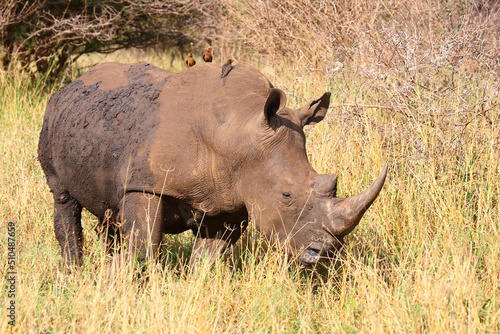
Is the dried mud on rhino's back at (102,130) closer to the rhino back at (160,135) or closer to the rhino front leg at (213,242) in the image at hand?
the rhino back at (160,135)

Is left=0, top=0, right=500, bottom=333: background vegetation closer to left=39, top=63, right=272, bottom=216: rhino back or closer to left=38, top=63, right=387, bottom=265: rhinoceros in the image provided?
left=38, top=63, right=387, bottom=265: rhinoceros

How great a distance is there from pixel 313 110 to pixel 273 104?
56cm

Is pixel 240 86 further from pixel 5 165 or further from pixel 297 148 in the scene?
pixel 5 165

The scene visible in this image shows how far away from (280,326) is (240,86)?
1.56 meters

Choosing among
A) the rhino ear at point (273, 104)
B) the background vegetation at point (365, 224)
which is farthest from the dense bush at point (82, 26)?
the rhino ear at point (273, 104)

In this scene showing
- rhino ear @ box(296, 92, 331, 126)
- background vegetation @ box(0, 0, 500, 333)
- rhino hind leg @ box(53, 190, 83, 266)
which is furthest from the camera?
rhino hind leg @ box(53, 190, 83, 266)

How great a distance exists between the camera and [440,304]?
3.60m

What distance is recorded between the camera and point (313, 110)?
15.0ft

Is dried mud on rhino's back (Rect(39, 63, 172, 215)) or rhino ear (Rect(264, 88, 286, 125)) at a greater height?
rhino ear (Rect(264, 88, 286, 125))

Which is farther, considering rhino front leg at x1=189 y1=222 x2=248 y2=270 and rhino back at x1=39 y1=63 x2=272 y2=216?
rhino front leg at x1=189 y1=222 x2=248 y2=270

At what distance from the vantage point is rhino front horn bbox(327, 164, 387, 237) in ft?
12.8

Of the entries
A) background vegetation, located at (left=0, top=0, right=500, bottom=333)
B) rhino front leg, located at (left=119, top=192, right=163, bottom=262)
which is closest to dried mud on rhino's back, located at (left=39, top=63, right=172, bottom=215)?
rhino front leg, located at (left=119, top=192, right=163, bottom=262)

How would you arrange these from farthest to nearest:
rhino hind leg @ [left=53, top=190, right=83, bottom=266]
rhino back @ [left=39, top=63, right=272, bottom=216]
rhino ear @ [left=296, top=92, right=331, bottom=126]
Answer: rhino hind leg @ [left=53, top=190, right=83, bottom=266] < rhino ear @ [left=296, top=92, right=331, bottom=126] < rhino back @ [left=39, top=63, right=272, bottom=216]

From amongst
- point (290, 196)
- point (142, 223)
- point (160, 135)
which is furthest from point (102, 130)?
point (290, 196)
